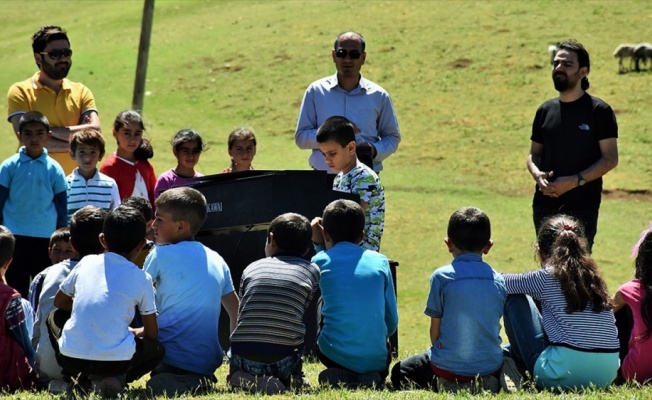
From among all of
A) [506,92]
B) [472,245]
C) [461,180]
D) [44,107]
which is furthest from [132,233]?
[506,92]

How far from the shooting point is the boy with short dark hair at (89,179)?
916 centimetres

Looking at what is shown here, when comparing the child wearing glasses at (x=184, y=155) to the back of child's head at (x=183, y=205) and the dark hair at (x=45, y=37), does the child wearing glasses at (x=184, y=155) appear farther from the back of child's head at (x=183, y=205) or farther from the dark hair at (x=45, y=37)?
the back of child's head at (x=183, y=205)

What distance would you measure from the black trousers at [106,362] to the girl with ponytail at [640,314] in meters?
3.01

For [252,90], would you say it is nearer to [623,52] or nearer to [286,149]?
[286,149]

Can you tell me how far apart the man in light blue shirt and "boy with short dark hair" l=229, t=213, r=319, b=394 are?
102 inches

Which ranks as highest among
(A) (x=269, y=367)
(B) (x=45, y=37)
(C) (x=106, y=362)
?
(B) (x=45, y=37)

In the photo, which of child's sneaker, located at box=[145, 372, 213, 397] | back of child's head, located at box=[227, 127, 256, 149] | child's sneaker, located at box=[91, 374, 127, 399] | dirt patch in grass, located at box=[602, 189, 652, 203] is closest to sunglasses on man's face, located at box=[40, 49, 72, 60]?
back of child's head, located at box=[227, 127, 256, 149]

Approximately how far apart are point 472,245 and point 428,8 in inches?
1421

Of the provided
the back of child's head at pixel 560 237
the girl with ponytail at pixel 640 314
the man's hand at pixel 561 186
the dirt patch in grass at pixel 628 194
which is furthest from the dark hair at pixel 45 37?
the dirt patch in grass at pixel 628 194

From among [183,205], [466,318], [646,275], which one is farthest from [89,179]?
[646,275]

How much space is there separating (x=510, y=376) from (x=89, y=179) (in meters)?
4.18

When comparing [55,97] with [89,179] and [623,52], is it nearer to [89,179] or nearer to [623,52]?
[89,179]

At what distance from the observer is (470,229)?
6984mm

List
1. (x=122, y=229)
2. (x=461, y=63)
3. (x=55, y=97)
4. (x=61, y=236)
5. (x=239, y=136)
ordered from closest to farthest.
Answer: (x=122, y=229)
(x=61, y=236)
(x=239, y=136)
(x=55, y=97)
(x=461, y=63)
